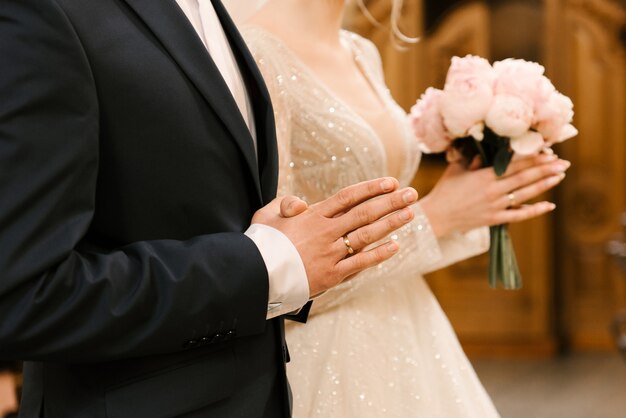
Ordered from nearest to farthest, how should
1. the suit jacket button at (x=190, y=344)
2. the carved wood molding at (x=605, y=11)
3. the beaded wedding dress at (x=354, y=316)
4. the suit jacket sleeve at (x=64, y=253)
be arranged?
the suit jacket sleeve at (x=64, y=253)
the suit jacket button at (x=190, y=344)
the beaded wedding dress at (x=354, y=316)
the carved wood molding at (x=605, y=11)

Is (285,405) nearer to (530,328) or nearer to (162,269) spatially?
(162,269)

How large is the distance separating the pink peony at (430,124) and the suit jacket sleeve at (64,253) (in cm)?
98

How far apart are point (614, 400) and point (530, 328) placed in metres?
0.90

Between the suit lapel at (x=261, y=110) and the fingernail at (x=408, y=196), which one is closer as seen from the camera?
the fingernail at (x=408, y=196)

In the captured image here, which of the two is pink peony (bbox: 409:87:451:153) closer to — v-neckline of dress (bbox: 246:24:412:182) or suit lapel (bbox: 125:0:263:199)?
v-neckline of dress (bbox: 246:24:412:182)

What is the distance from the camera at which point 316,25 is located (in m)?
1.90

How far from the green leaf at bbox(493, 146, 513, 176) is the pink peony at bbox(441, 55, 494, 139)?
0.24ft

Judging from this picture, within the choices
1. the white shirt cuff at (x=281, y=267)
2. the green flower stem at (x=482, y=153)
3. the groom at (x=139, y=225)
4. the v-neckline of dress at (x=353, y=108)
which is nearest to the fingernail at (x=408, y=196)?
the groom at (x=139, y=225)

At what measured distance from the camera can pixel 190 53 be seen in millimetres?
1087

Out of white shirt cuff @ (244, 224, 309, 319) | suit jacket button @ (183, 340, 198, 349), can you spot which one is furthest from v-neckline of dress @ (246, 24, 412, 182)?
suit jacket button @ (183, 340, 198, 349)

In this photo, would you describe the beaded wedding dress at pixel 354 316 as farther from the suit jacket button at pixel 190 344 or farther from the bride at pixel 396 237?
the suit jacket button at pixel 190 344

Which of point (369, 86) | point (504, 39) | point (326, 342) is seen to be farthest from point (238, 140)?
point (504, 39)

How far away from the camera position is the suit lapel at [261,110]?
1.26m

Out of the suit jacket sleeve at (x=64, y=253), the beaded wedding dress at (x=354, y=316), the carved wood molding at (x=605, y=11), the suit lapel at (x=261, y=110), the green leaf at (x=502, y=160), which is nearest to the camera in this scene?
the suit jacket sleeve at (x=64, y=253)
